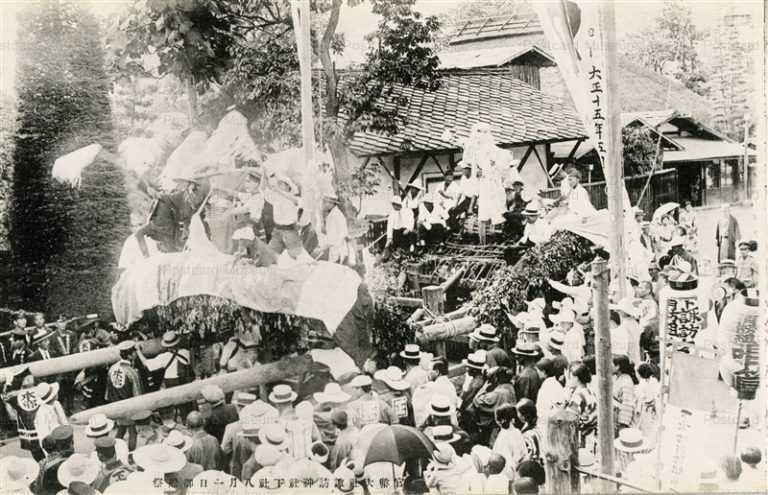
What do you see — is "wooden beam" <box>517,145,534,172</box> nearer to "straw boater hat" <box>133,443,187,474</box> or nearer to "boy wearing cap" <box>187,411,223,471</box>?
"boy wearing cap" <box>187,411,223,471</box>

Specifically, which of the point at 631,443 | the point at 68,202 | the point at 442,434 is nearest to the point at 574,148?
the point at 631,443

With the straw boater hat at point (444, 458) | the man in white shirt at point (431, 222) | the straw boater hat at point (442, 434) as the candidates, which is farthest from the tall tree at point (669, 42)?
the straw boater hat at point (444, 458)

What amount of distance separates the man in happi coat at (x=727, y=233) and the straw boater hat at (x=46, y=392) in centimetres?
567

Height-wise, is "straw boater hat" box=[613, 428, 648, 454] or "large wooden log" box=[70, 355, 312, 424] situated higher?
"large wooden log" box=[70, 355, 312, 424]

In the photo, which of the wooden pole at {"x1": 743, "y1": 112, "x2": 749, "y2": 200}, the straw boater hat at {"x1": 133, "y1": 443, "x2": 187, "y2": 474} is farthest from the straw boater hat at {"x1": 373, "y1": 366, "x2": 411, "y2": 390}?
the wooden pole at {"x1": 743, "y1": 112, "x2": 749, "y2": 200}

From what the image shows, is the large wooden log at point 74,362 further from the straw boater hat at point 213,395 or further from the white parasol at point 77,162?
the white parasol at point 77,162

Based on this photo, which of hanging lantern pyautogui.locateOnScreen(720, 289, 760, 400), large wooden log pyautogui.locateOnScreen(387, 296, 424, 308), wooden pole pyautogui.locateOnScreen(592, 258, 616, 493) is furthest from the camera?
large wooden log pyautogui.locateOnScreen(387, 296, 424, 308)

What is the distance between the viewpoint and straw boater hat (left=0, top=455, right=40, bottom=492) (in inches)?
255

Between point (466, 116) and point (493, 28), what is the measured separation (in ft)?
2.49

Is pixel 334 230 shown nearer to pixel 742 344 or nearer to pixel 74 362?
pixel 74 362

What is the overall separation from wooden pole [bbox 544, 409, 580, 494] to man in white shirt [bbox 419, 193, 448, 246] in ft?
5.73

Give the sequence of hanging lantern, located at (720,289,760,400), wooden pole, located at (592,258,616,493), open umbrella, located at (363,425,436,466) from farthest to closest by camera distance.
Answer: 1. hanging lantern, located at (720,289,760,400)
2. open umbrella, located at (363,425,436,466)
3. wooden pole, located at (592,258,616,493)

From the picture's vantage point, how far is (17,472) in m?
6.50

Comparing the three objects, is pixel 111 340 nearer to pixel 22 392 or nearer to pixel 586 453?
pixel 22 392
